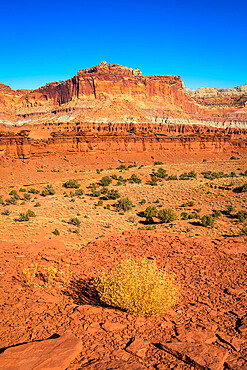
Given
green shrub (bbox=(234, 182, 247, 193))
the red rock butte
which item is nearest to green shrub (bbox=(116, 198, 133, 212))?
green shrub (bbox=(234, 182, 247, 193))

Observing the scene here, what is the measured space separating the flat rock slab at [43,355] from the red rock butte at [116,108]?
92.9 m

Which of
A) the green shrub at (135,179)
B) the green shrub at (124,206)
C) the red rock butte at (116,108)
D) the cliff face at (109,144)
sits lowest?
the green shrub at (124,206)

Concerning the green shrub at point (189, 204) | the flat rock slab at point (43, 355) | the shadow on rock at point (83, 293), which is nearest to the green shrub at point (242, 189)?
the green shrub at point (189, 204)

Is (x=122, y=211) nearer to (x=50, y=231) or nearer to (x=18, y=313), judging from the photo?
(x=50, y=231)

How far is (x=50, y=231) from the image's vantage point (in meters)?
14.4


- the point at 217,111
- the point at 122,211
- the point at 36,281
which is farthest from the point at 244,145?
the point at 217,111

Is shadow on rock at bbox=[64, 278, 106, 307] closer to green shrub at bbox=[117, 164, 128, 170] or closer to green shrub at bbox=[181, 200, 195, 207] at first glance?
green shrub at bbox=[181, 200, 195, 207]

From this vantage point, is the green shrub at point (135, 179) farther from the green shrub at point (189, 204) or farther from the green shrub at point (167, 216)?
the green shrub at point (167, 216)

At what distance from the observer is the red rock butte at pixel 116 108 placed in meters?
110

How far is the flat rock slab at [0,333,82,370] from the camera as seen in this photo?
376 centimetres

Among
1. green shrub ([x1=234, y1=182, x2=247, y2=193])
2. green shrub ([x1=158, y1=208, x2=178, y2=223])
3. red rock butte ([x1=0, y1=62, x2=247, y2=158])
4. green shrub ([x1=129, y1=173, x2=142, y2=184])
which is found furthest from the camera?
red rock butte ([x1=0, y1=62, x2=247, y2=158])

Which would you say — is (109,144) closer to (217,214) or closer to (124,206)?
(124,206)

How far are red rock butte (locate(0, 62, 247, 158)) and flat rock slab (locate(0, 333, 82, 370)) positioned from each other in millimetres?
92903

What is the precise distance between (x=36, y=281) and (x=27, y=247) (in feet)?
10.8
